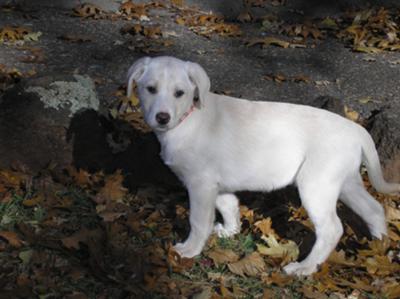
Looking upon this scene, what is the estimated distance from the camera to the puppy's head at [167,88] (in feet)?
13.4

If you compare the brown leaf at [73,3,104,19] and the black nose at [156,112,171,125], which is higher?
the black nose at [156,112,171,125]

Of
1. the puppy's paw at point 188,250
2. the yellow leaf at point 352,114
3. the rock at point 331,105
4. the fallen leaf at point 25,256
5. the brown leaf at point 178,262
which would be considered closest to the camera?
the fallen leaf at point 25,256

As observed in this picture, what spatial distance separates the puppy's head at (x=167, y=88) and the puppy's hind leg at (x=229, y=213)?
34.6 inches

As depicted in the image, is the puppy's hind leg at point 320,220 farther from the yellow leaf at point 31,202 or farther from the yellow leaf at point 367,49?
the yellow leaf at point 367,49

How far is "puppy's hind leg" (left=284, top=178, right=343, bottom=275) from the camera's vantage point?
416 centimetres

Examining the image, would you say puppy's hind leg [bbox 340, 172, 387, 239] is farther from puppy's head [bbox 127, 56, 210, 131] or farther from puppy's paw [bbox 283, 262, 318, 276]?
puppy's head [bbox 127, 56, 210, 131]

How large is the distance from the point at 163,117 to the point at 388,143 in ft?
7.22

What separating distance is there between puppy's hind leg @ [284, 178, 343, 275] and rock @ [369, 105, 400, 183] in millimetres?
1270

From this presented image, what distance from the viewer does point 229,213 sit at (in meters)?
4.83

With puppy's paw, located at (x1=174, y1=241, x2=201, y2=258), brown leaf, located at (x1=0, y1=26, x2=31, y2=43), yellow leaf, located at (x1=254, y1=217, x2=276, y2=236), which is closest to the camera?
puppy's paw, located at (x1=174, y1=241, x2=201, y2=258)

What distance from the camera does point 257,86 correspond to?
6645 millimetres

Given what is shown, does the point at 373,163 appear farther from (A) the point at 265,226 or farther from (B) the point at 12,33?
(B) the point at 12,33

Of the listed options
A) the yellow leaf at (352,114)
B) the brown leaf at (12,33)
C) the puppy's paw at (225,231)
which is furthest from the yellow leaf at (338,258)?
the brown leaf at (12,33)

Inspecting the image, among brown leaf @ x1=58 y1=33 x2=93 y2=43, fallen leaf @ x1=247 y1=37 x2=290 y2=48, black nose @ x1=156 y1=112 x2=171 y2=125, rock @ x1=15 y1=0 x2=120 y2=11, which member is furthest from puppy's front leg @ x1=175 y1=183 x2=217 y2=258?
rock @ x1=15 y1=0 x2=120 y2=11
